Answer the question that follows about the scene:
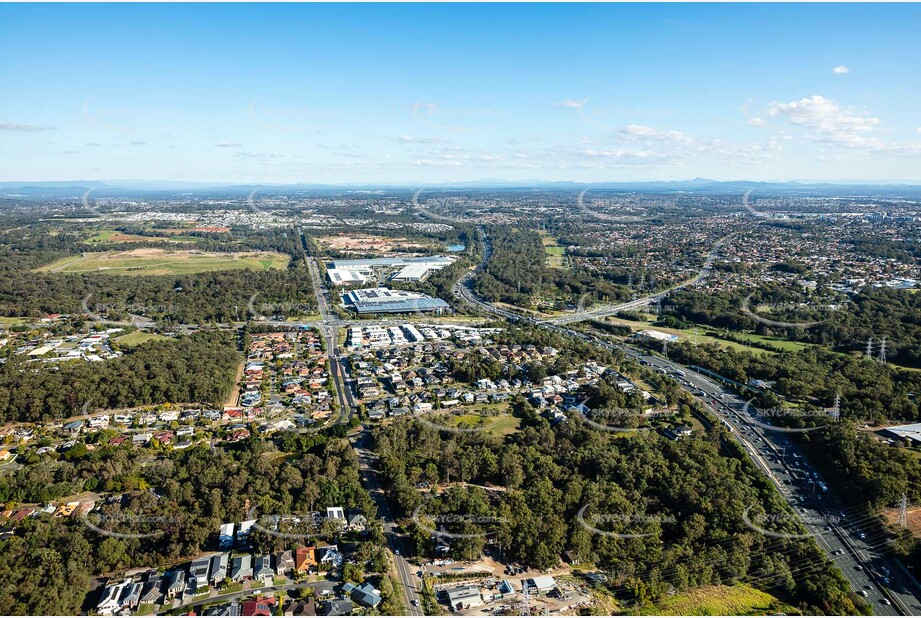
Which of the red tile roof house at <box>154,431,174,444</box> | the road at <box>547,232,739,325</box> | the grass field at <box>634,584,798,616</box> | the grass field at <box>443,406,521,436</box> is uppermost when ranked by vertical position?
the road at <box>547,232,739,325</box>

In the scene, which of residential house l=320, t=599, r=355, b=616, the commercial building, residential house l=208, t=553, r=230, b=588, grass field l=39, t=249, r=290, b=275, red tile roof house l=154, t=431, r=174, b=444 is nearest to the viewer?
residential house l=320, t=599, r=355, b=616

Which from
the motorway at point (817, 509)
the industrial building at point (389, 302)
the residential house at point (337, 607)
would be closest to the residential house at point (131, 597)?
the residential house at point (337, 607)

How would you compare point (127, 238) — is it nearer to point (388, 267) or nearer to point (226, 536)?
point (388, 267)

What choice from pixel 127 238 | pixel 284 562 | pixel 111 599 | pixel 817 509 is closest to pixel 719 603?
pixel 817 509

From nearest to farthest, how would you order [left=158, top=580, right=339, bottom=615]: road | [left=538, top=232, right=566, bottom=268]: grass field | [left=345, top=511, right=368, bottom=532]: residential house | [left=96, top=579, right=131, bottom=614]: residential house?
[left=96, top=579, right=131, bottom=614]: residential house → [left=158, top=580, right=339, bottom=615]: road → [left=345, top=511, right=368, bottom=532]: residential house → [left=538, top=232, right=566, bottom=268]: grass field

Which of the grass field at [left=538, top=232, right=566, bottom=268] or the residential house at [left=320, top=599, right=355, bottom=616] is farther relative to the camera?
the grass field at [left=538, top=232, right=566, bottom=268]

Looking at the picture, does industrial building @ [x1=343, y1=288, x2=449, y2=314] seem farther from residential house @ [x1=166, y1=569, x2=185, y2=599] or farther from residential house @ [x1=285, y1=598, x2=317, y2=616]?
residential house @ [x1=285, y1=598, x2=317, y2=616]

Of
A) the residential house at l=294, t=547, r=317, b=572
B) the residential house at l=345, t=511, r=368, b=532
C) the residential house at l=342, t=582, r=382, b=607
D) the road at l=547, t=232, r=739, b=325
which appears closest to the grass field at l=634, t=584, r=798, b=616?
the residential house at l=342, t=582, r=382, b=607

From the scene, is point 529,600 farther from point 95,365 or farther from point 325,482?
point 95,365

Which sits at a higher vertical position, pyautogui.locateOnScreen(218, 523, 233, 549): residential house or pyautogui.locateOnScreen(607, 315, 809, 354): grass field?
pyautogui.locateOnScreen(607, 315, 809, 354): grass field
